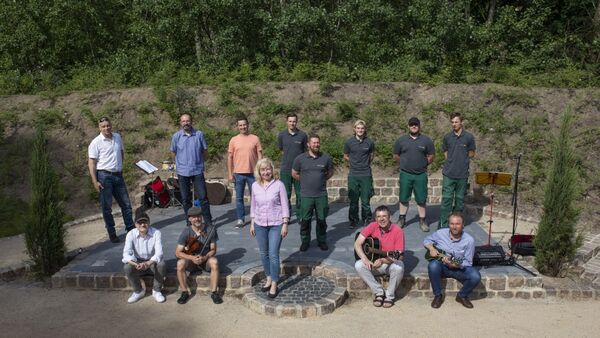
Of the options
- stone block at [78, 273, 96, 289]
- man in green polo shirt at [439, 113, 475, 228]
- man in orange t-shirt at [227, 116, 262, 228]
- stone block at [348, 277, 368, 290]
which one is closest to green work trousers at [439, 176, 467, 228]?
man in green polo shirt at [439, 113, 475, 228]

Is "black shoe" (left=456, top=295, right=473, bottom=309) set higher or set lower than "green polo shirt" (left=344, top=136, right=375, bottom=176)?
lower

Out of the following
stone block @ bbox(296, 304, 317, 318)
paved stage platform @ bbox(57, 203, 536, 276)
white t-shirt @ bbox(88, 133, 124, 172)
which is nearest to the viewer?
stone block @ bbox(296, 304, 317, 318)

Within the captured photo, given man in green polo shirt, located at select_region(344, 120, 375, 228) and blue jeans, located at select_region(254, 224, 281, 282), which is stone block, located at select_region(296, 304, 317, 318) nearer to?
blue jeans, located at select_region(254, 224, 281, 282)

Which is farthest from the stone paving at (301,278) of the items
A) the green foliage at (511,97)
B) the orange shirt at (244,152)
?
the green foliage at (511,97)

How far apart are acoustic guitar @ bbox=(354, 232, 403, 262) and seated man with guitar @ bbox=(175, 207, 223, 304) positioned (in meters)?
1.72

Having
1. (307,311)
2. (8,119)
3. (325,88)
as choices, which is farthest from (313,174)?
(8,119)

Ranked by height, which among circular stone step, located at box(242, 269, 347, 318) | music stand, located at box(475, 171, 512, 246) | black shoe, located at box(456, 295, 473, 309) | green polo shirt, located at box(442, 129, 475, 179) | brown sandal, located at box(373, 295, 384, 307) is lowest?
black shoe, located at box(456, 295, 473, 309)

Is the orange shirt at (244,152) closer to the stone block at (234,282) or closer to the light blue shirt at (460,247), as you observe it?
the stone block at (234,282)

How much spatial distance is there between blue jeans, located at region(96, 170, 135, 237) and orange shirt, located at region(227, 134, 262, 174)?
1.71 metres

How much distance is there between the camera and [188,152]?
7758 millimetres

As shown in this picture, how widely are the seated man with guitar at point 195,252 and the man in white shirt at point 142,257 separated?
0.76ft

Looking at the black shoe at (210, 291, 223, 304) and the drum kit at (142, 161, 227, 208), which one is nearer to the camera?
the black shoe at (210, 291, 223, 304)

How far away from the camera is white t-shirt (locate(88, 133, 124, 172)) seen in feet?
24.0

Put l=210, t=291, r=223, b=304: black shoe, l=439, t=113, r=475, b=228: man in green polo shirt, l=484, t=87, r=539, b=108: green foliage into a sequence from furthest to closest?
l=484, t=87, r=539, b=108: green foliage, l=439, t=113, r=475, b=228: man in green polo shirt, l=210, t=291, r=223, b=304: black shoe
